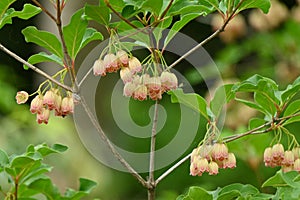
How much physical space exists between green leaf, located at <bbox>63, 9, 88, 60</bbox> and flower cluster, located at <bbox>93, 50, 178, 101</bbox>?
7cm

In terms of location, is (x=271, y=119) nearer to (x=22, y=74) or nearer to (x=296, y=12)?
(x=296, y=12)

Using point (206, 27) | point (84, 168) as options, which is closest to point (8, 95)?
point (84, 168)

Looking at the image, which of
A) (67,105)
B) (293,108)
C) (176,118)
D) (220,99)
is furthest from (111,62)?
(176,118)

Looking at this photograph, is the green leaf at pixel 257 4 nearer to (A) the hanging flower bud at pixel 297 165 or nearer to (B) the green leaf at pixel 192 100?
(B) the green leaf at pixel 192 100

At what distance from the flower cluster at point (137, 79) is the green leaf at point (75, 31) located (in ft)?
0.22

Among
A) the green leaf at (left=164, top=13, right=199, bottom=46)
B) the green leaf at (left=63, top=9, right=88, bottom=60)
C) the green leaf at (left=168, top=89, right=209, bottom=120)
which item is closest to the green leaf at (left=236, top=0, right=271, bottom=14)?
the green leaf at (left=164, top=13, right=199, bottom=46)

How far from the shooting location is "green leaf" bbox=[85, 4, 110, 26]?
1091 millimetres

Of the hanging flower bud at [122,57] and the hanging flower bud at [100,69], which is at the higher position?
the hanging flower bud at [122,57]

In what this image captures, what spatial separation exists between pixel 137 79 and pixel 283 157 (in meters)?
0.34

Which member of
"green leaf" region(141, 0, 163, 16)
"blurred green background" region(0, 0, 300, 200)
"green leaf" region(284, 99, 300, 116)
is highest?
"green leaf" region(141, 0, 163, 16)

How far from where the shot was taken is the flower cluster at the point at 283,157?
1.25 metres

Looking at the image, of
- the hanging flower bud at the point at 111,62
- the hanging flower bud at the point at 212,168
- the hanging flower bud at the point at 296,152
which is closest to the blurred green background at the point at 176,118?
the hanging flower bud at the point at 296,152

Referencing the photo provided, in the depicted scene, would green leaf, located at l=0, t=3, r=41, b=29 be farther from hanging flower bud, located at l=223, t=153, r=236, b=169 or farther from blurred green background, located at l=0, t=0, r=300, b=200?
blurred green background, located at l=0, t=0, r=300, b=200

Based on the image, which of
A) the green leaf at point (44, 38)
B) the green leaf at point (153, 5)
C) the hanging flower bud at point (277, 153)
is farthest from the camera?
the hanging flower bud at point (277, 153)
